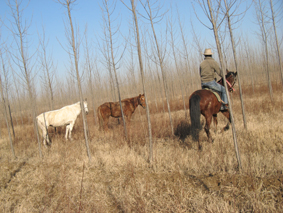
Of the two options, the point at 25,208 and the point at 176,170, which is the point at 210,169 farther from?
the point at 25,208

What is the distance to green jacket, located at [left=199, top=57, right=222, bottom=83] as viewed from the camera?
5059mm

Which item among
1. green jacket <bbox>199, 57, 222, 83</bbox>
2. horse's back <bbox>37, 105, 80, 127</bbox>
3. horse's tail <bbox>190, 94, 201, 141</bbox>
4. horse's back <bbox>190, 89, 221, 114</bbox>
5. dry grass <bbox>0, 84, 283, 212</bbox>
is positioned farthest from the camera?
horse's back <bbox>37, 105, 80, 127</bbox>

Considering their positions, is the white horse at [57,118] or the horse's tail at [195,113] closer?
the horse's tail at [195,113]

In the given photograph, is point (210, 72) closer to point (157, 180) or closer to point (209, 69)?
point (209, 69)

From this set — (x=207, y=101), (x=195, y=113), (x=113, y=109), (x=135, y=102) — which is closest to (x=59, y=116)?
(x=113, y=109)

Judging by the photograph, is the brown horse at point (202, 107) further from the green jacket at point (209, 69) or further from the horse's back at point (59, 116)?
the horse's back at point (59, 116)

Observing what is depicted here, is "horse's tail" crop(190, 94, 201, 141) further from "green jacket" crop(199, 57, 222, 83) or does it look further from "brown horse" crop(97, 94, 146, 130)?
"brown horse" crop(97, 94, 146, 130)

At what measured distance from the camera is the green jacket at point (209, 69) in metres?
5.06

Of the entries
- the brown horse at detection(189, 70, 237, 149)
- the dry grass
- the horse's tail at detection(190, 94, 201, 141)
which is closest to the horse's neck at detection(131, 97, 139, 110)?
the dry grass

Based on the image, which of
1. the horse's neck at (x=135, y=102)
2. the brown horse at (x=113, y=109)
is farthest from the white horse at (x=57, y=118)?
the horse's neck at (x=135, y=102)

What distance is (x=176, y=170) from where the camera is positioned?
3.73 metres

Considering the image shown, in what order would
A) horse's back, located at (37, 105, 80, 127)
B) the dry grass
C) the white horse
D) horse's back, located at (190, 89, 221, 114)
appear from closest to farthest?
1. the dry grass
2. horse's back, located at (190, 89, 221, 114)
3. the white horse
4. horse's back, located at (37, 105, 80, 127)

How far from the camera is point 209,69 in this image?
5.25 m

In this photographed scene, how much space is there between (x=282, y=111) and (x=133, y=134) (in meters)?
5.82
